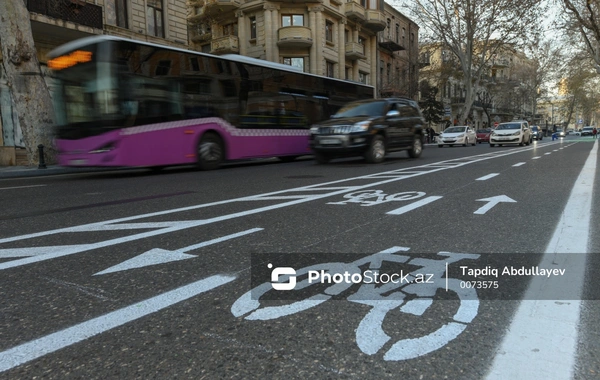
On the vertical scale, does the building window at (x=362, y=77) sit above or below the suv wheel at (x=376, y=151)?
above

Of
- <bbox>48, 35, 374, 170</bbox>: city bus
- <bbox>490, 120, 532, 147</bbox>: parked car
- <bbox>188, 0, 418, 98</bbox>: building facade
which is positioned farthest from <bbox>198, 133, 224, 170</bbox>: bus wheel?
<bbox>490, 120, 532, 147</bbox>: parked car

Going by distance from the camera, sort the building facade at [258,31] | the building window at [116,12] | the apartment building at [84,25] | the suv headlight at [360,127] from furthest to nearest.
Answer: the building window at [116,12] < the building facade at [258,31] < the apartment building at [84,25] < the suv headlight at [360,127]

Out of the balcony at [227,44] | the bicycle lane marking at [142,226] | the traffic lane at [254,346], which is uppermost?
the balcony at [227,44]

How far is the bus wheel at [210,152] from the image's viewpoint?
11404 mm

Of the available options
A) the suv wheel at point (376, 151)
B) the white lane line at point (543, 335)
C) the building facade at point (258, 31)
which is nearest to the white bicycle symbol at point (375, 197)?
the white lane line at point (543, 335)

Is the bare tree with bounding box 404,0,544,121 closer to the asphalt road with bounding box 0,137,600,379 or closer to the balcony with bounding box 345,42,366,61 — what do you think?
the balcony with bounding box 345,42,366,61

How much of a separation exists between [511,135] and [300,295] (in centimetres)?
2789

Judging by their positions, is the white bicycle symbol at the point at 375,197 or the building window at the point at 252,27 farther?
the building window at the point at 252,27

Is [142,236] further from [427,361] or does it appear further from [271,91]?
[271,91]

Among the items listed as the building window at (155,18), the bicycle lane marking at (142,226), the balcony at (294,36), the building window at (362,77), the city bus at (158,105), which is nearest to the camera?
the bicycle lane marking at (142,226)

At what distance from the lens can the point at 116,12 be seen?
2125 cm

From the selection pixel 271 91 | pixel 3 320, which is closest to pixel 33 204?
pixel 3 320

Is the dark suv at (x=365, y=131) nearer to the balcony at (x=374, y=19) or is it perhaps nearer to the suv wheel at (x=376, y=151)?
the suv wheel at (x=376, y=151)

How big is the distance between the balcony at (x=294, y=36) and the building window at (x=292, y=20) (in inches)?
67.3
